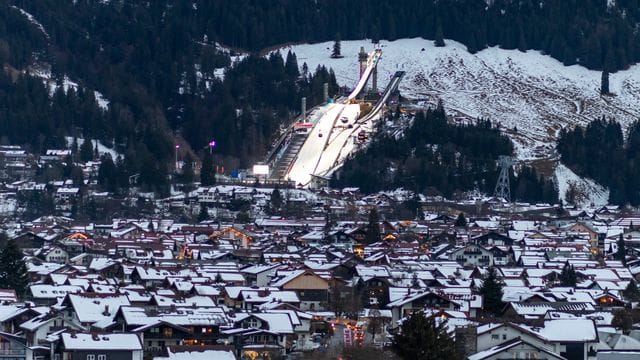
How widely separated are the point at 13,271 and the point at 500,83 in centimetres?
9550

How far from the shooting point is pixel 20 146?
12962 centimetres

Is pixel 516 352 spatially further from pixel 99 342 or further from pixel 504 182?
pixel 504 182

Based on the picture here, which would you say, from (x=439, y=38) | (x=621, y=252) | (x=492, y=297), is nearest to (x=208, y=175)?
(x=621, y=252)

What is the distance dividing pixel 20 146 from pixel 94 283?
60519 millimetres

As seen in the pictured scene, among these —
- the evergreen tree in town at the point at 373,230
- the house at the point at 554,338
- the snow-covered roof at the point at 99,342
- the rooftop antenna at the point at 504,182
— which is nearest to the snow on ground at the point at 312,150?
the rooftop antenna at the point at 504,182

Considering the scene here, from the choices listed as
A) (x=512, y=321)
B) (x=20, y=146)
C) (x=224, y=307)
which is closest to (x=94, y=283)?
(x=224, y=307)

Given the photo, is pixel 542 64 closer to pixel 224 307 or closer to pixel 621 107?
pixel 621 107

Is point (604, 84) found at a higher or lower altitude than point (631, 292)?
higher

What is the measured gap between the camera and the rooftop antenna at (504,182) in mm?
119500

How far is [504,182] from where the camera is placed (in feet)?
395

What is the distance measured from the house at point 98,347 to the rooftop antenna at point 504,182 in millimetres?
66045

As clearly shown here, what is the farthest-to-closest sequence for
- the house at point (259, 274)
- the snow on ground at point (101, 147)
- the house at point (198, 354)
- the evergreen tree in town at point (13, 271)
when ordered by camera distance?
the snow on ground at point (101, 147)
the house at point (259, 274)
the evergreen tree in town at point (13, 271)
the house at point (198, 354)

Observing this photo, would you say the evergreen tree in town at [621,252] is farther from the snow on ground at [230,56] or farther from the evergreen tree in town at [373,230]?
the snow on ground at [230,56]

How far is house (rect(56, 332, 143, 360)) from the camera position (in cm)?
5306
